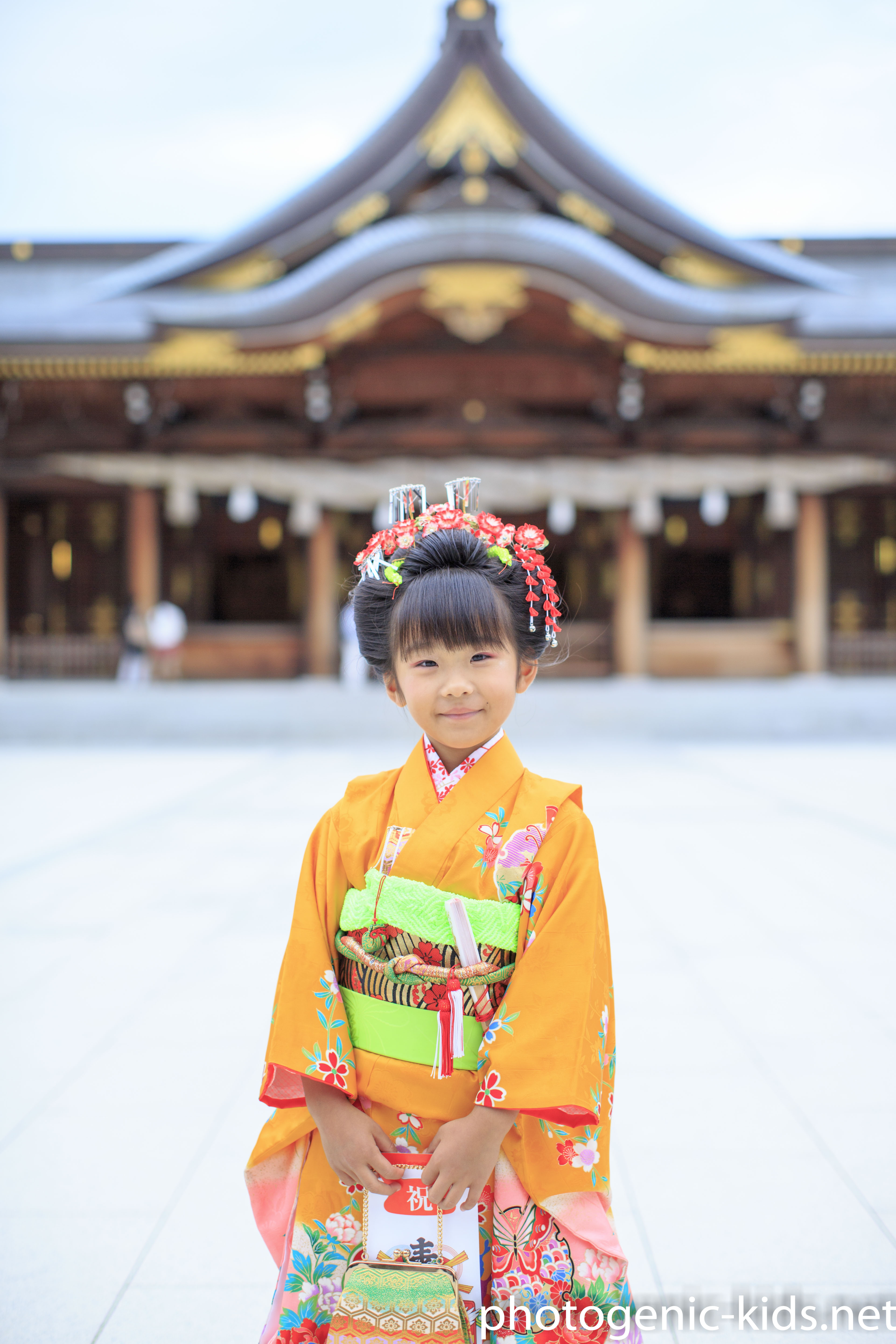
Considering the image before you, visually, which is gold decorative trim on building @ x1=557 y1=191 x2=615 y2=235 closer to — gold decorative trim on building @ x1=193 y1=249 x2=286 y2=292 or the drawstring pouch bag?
gold decorative trim on building @ x1=193 y1=249 x2=286 y2=292

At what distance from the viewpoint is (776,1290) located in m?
1.66

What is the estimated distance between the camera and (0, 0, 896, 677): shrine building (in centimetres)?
936

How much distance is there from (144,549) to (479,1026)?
10483 millimetres

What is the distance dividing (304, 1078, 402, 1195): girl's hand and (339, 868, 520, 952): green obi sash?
0.81ft

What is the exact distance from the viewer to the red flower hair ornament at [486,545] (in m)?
1.27

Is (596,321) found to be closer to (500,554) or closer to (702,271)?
(702,271)

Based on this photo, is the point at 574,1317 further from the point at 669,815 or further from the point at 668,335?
the point at 668,335

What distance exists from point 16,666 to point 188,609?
92.0 inches

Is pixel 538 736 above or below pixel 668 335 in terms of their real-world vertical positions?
below

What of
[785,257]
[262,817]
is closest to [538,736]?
[262,817]

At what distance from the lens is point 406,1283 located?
1140 millimetres

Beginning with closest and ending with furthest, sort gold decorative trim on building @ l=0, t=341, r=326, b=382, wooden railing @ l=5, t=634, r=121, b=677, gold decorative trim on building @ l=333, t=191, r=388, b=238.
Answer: gold decorative trim on building @ l=0, t=341, r=326, b=382 → gold decorative trim on building @ l=333, t=191, r=388, b=238 → wooden railing @ l=5, t=634, r=121, b=677

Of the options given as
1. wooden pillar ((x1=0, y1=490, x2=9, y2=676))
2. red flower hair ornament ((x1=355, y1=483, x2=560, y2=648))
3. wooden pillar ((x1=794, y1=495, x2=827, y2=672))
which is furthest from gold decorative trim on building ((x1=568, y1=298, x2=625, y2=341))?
red flower hair ornament ((x1=355, y1=483, x2=560, y2=648))

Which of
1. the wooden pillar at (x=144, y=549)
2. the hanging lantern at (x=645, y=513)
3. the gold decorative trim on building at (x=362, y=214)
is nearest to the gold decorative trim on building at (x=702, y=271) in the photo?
the hanging lantern at (x=645, y=513)
